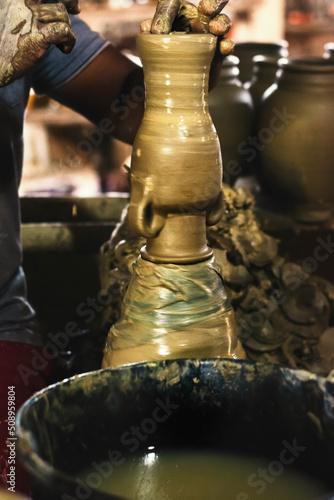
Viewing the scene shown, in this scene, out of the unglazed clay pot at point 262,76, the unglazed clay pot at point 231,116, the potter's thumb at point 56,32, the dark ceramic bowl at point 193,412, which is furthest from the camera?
the unglazed clay pot at point 262,76

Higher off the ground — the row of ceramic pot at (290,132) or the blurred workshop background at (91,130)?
the row of ceramic pot at (290,132)

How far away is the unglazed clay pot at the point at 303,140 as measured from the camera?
1603 millimetres

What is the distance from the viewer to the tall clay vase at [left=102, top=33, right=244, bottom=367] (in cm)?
76

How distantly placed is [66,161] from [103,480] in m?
4.35

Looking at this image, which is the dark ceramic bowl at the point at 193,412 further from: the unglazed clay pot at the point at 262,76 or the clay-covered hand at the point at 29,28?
the unglazed clay pot at the point at 262,76

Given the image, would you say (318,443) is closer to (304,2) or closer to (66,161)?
(66,161)

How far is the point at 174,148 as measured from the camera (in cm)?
76

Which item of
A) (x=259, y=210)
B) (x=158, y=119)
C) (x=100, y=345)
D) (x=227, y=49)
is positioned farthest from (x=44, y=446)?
(x=259, y=210)

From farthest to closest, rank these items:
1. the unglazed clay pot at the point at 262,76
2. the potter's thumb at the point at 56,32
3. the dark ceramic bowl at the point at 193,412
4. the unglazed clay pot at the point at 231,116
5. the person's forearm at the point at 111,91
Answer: the unglazed clay pot at the point at 262,76 → the unglazed clay pot at the point at 231,116 → the person's forearm at the point at 111,91 → the potter's thumb at the point at 56,32 → the dark ceramic bowl at the point at 193,412

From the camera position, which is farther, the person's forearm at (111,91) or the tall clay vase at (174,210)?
the person's forearm at (111,91)

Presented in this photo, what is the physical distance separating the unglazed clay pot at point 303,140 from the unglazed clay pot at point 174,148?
86cm

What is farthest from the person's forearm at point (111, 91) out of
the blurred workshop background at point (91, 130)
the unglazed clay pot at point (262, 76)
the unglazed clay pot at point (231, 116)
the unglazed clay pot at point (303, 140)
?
the blurred workshop background at point (91, 130)

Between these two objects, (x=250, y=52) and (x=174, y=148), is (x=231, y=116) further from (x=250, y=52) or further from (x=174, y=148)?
(x=174, y=148)

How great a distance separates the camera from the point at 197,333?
76 centimetres
